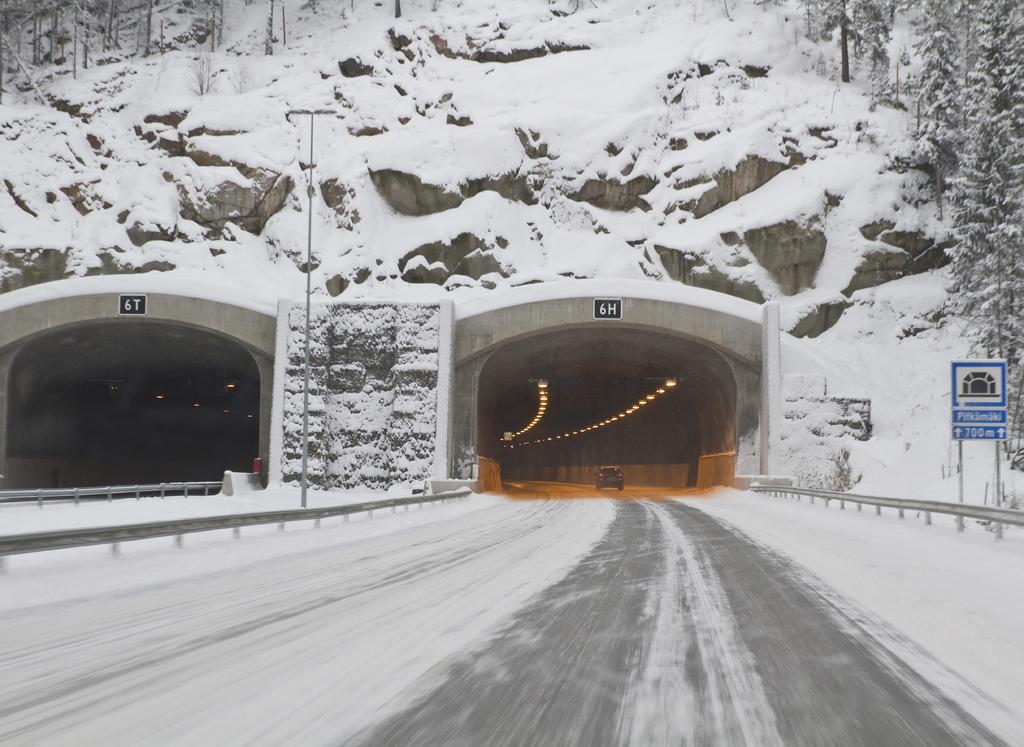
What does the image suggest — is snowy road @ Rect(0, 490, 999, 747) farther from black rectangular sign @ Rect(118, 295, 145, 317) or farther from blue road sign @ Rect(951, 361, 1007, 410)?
black rectangular sign @ Rect(118, 295, 145, 317)

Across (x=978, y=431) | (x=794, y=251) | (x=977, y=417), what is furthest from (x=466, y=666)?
(x=794, y=251)

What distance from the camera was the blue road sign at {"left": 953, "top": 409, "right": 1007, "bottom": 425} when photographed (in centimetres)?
1628

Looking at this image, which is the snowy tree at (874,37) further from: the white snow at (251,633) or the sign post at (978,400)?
the white snow at (251,633)

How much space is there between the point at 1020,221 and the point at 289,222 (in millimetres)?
44631

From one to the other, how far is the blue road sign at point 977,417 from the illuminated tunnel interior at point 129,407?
3106 centimetres

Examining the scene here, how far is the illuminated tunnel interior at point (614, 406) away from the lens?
39625 millimetres

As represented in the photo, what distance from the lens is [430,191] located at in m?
58.9

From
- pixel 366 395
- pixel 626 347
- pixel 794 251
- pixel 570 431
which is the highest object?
pixel 794 251

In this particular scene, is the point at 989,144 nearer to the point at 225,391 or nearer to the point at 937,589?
the point at 937,589

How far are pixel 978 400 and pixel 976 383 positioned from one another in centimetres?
34

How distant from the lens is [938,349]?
48375 mm

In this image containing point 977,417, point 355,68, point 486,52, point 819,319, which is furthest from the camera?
point 486,52

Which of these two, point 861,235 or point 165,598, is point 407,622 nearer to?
point 165,598

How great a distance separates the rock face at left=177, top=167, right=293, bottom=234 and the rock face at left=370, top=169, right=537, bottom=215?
6989mm
